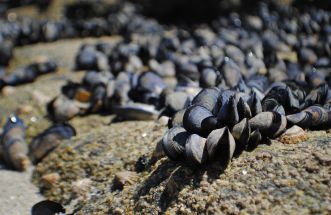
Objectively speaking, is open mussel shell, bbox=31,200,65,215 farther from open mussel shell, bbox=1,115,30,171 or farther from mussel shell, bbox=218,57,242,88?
mussel shell, bbox=218,57,242,88

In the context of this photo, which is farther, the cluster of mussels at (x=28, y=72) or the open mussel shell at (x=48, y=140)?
the cluster of mussels at (x=28, y=72)

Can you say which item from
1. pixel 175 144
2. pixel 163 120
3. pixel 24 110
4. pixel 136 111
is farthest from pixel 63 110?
pixel 175 144

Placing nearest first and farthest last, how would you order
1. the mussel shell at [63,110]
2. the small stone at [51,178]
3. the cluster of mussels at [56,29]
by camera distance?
1. the small stone at [51,178]
2. the mussel shell at [63,110]
3. the cluster of mussels at [56,29]

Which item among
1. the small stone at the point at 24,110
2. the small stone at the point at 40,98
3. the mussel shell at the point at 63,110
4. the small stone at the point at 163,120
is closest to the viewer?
the small stone at the point at 163,120

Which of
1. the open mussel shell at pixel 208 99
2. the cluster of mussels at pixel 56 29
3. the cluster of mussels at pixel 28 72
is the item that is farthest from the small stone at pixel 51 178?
the cluster of mussels at pixel 56 29

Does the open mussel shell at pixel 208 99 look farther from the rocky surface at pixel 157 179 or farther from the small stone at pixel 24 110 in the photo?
the small stone at pixel 24 110

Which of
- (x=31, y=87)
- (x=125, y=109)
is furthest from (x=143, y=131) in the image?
(x=31, y=87)

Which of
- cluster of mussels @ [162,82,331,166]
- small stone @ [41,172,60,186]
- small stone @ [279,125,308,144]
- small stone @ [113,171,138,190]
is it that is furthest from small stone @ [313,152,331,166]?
small stone @ [41,172,60,186]

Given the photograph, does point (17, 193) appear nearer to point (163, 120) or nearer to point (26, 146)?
point (26, 146)
